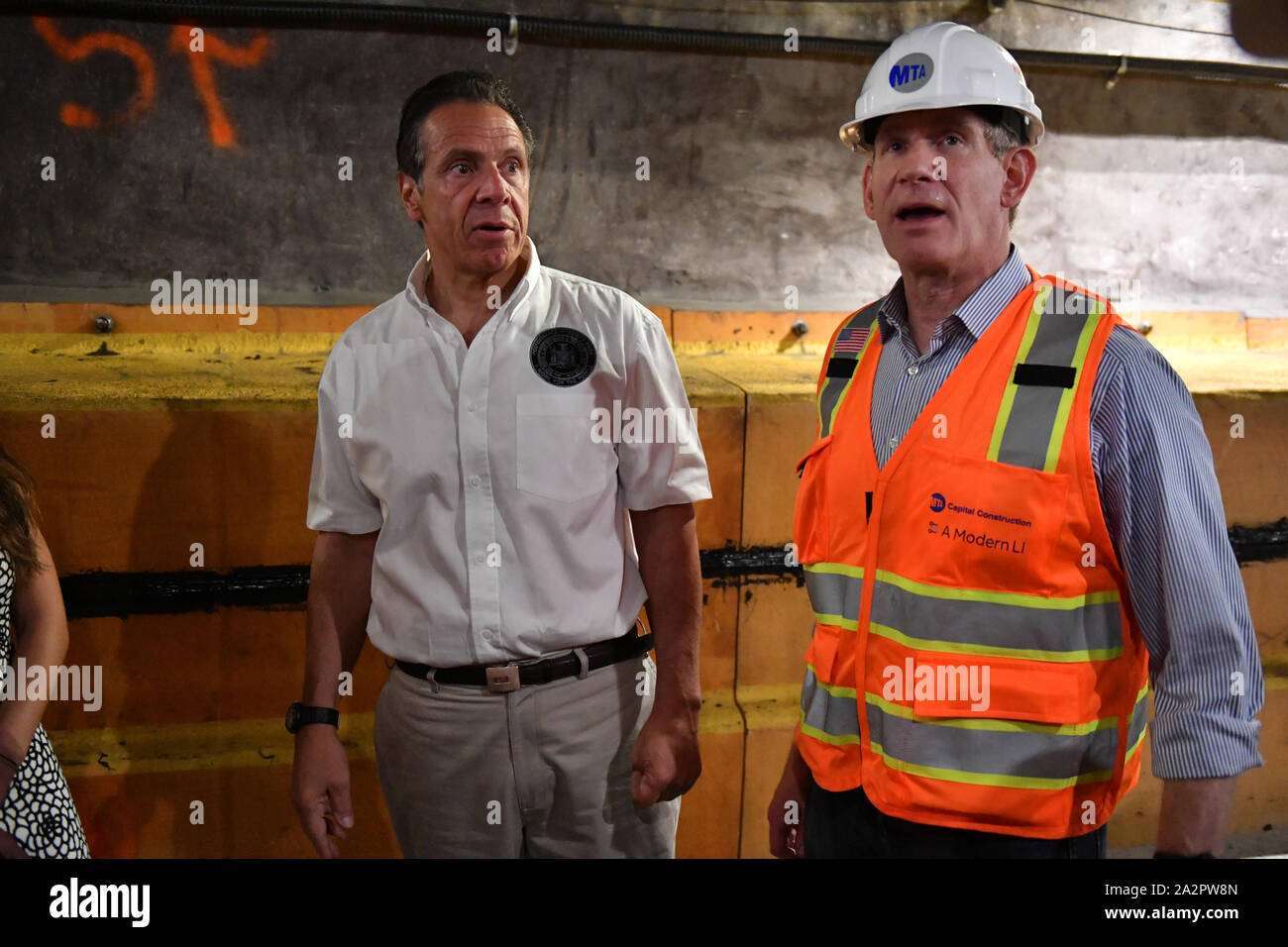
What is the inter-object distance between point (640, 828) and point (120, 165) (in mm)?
2647

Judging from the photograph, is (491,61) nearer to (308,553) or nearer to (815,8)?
(815,8)

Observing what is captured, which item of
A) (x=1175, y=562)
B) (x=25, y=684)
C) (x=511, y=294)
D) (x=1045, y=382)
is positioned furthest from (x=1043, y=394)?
(x=25, y=684)

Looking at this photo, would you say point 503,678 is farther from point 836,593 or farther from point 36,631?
point 36,631

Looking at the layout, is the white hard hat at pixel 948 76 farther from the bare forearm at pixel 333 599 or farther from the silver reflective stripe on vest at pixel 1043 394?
the bare forearm at pixel 333 599

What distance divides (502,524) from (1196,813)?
1.38 metres

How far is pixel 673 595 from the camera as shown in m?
2.19

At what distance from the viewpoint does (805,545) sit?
79.7 inches

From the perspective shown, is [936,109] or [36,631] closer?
[936,109]

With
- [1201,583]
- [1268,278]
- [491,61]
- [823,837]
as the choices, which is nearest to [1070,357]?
[1201,583]

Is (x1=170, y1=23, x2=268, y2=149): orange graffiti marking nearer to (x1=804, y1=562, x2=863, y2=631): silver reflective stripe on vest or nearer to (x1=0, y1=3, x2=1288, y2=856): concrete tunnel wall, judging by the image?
(x1=0, y1=3, x2=1288, y2=856): concrete tunnel wall

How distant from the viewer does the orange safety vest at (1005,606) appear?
1.62m

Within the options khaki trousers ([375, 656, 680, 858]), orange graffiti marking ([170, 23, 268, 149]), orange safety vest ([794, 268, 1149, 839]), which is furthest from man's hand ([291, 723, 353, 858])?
orange graffiti marking ([170, 23, 268, 149])

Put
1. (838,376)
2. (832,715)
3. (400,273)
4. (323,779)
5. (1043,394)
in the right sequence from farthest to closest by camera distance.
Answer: (400,273)
(323,779)
(838,376)
(832,715)
(1043,394)

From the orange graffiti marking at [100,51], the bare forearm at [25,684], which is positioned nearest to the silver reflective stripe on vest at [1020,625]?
the bare forearm at [25,684]
